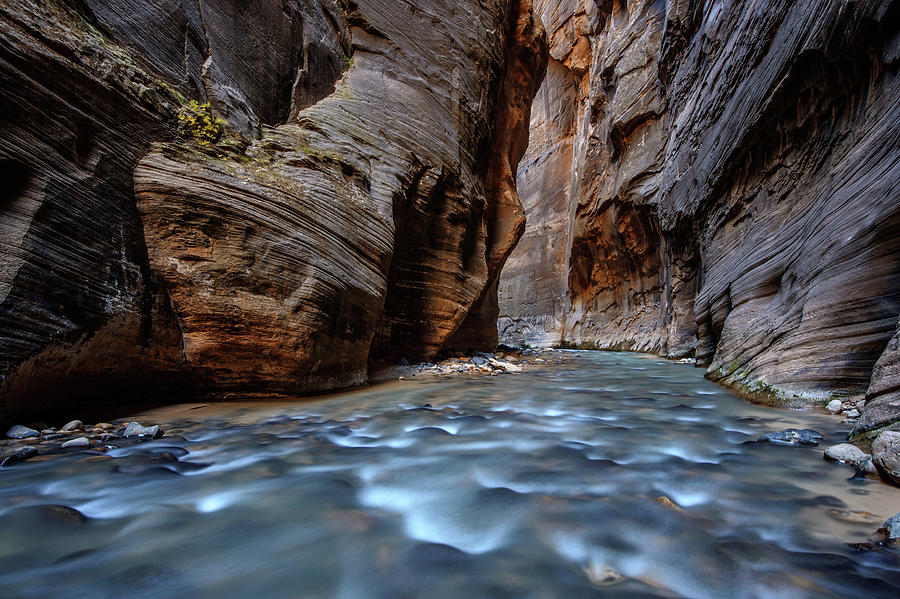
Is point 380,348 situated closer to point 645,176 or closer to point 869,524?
point 869,524

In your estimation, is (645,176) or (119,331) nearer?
(119,331)

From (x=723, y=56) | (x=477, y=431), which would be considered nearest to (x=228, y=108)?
(x=477, y=431)

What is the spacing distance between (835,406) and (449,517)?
3068mm

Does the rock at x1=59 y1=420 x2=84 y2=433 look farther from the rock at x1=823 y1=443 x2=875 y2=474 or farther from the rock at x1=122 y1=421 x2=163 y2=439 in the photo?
the rock at x1=823 y1=443 x2=875 y2=474

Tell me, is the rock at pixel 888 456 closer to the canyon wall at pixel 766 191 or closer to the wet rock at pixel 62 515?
the canyon wall at pixel 766 191

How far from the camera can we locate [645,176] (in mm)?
13844

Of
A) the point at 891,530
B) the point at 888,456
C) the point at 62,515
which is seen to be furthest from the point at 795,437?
the point at 62,515

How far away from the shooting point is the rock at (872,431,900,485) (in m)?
1.51

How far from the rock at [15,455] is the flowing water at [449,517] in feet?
0.33

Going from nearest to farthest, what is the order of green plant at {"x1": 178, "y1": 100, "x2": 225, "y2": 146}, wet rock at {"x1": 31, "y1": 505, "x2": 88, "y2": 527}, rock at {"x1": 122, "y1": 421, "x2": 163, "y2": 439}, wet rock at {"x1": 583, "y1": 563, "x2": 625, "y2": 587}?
wet rock at {"x1": 583, "y1": 563, "x2": 625, "y2": 587}
wet rock at {"x1": 31, "y1": 505, "x2": 88, "y2": 527}
rock at {"x1": 122, "y1": 421, "x2": 163, "y2": 439}
green plant at {"x1": 178, "y1": 100, "x2": 225, "y2": 146}

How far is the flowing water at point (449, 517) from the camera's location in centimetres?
108

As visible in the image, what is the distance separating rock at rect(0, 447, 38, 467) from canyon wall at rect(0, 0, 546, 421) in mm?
559

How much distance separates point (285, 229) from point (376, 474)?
2879 millimetres

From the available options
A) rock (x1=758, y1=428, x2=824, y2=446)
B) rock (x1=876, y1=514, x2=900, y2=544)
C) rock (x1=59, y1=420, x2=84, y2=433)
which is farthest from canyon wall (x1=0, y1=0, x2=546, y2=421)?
rock (x1=876, y1=514, x2=900, y2=544)
